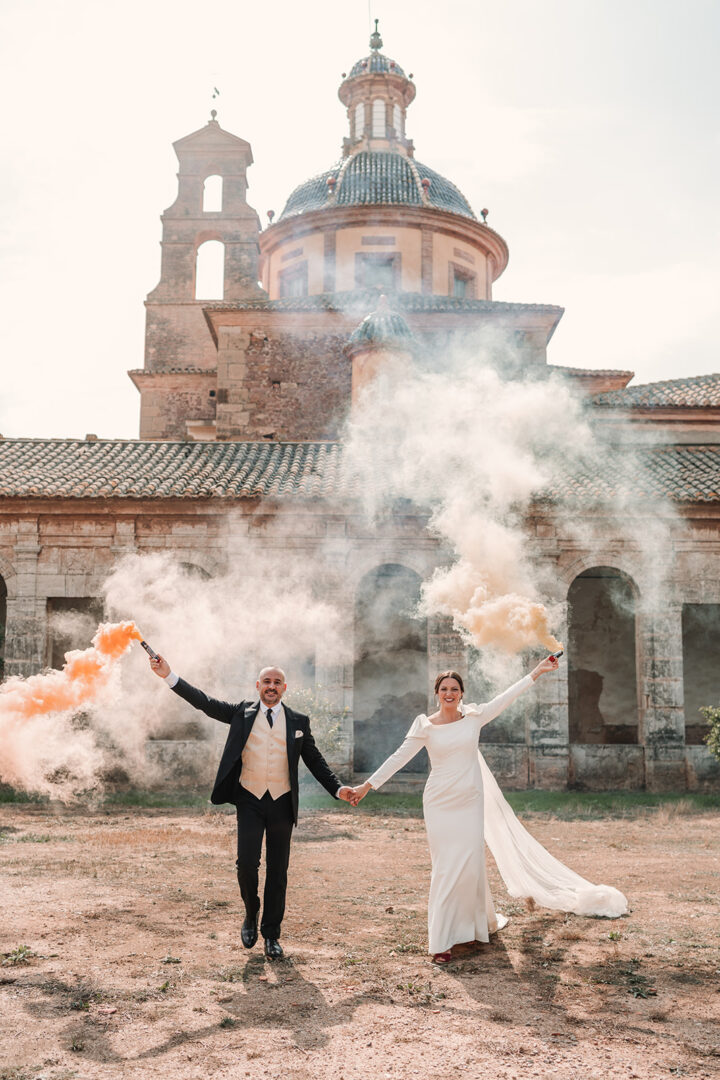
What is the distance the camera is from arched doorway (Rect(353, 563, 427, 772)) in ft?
63.1

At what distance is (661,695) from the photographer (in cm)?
1719

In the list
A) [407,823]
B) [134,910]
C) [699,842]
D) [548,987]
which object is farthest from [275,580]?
[548,987]

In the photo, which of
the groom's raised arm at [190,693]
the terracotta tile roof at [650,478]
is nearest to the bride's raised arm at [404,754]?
the groom's raised arm at [190,693]

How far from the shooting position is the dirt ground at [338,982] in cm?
447

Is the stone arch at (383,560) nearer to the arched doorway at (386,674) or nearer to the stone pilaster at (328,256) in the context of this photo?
the arched doorway at (386,674)

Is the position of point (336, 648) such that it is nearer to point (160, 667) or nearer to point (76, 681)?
point (76, 681)

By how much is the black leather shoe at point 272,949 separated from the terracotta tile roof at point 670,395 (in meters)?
18.2

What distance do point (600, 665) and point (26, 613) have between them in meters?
11.5

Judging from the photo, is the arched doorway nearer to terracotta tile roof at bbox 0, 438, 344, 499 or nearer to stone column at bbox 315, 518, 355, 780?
stone column at bbox 315, 518, 355, 780

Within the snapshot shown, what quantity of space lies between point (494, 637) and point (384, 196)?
21.0 metres

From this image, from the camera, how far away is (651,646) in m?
17.3

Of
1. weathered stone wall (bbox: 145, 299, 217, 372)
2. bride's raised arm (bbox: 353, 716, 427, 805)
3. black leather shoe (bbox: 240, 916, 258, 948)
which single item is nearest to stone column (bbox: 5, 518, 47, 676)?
weathered stone wall (bbox: 145, 299, 217, 372)

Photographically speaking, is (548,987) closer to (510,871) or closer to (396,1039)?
(396,1039)

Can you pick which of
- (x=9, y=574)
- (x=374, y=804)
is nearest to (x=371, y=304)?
(x=9, y=574)
